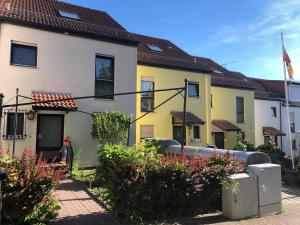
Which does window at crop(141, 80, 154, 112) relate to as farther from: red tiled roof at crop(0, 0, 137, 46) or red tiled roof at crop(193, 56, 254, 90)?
red tiled roof at crop(193, 56, 254, 90)

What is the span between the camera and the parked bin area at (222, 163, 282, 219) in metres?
7.45

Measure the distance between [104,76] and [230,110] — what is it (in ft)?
43.6

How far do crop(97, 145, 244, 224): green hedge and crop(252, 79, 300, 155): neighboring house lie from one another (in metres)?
20.7

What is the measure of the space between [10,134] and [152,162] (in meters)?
7.74

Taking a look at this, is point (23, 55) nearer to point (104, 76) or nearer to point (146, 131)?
point (104, 76)

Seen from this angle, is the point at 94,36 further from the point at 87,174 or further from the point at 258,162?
the point at 258,162

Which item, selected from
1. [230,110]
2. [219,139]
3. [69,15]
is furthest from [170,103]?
[69,15]

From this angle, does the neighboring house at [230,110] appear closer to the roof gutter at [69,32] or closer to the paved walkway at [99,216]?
the roof gutter at [69,32]

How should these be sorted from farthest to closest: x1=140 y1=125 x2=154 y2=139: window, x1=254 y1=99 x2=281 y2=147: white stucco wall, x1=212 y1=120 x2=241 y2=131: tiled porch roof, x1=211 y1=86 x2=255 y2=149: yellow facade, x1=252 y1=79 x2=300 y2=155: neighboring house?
x1=252 y1=79 x2=300 y2=155: neighboring house < x1=254 y1=99 x2=281 y2=147: white stucco wall < x1=211 y1=86 x2=255 y2=149: yellow facade < x1=212 y1=120 x2=241 y2=131: tiled porch roof < x1=140 y1=125 x2=154 y2=139: window

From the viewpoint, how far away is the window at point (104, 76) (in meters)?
15.1

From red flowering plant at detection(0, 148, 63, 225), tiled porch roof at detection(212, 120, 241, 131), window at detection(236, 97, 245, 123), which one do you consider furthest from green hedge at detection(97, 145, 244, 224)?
window at detection(236, 97, 245, 123)

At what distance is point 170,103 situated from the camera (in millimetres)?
19594

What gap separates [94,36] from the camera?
1487 centimetres

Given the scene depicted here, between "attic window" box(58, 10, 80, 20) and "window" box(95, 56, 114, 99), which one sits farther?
"attic window" box(58, 10, 80, 20)
